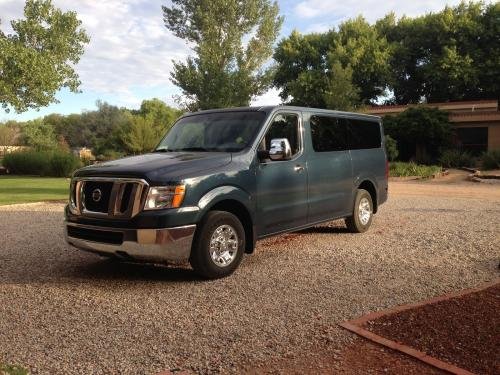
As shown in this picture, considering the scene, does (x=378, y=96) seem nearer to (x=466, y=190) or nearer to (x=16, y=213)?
(x=466, y=190)

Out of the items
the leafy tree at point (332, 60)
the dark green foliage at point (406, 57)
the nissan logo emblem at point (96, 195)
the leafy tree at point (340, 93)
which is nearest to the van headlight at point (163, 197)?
the nissan logo emblem at point (96, 195)

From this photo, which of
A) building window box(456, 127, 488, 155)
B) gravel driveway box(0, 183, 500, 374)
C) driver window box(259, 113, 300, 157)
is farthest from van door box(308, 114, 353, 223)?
building window box(456, 127, 488, 155)

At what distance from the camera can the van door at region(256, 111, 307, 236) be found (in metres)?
6.48

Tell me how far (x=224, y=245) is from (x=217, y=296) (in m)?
0.80

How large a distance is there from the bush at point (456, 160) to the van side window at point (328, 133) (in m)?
23.7

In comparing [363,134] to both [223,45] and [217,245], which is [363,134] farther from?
[223,45]

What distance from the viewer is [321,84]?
150 feet

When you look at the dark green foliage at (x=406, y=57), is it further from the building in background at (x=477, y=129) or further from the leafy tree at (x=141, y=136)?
the leafy tree at (x=141, y=136)

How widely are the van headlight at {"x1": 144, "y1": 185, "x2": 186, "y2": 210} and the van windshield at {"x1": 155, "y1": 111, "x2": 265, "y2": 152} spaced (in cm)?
123

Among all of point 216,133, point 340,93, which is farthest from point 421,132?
point 216,133

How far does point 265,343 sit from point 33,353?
1.77 metres

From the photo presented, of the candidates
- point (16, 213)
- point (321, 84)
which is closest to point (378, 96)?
point (321, 84)

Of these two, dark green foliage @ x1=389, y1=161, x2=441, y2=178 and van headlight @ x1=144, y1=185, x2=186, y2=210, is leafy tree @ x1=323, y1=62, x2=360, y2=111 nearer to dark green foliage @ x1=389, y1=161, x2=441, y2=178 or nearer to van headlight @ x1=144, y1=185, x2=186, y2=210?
dark green foliage @ x1=389, y1=161, x2=441, y2=178

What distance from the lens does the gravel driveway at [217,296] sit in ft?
12.8
